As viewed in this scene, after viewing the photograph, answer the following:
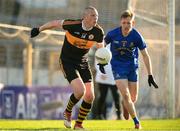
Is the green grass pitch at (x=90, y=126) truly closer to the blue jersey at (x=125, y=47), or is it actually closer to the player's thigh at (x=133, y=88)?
the player's thigh at (x=133, y=88)

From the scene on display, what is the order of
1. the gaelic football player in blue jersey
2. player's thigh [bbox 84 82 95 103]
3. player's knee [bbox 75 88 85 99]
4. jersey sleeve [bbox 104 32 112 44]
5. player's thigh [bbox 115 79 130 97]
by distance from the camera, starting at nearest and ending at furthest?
player's knee [bbox 75 88 85 99], player's thigh [bbox 84 82 95 103], player's thigh [bbox 115 79 130 97], the gaelic football player in blue jersey, jersey sleeve [bbox 104 32 112 44]

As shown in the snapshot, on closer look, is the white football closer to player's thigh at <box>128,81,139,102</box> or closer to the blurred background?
player's thigh at <box>128,81,139,102</box>

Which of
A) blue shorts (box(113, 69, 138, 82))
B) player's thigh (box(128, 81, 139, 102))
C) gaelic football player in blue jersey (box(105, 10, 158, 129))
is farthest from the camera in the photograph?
player's thigh (box(128, 81, 139, 102))

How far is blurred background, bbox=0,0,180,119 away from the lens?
17.0 meters

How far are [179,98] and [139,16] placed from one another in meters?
2.46

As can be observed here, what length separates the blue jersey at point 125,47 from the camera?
1114 cm

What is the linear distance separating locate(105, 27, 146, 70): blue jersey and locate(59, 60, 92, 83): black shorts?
92cm

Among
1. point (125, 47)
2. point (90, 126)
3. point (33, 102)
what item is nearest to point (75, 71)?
point (125, 47)

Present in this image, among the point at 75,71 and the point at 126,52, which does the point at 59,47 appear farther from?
the point at 75,71

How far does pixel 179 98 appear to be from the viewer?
17.2m

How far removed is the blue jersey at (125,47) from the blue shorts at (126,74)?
6 cm

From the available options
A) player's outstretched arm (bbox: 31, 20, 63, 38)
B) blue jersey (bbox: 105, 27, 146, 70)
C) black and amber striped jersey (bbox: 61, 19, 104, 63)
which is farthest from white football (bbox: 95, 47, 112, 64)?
blue jersey (bbox: 105, 27, 146, 70)

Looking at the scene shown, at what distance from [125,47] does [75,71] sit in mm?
1248

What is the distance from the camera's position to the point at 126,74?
11297 mm
